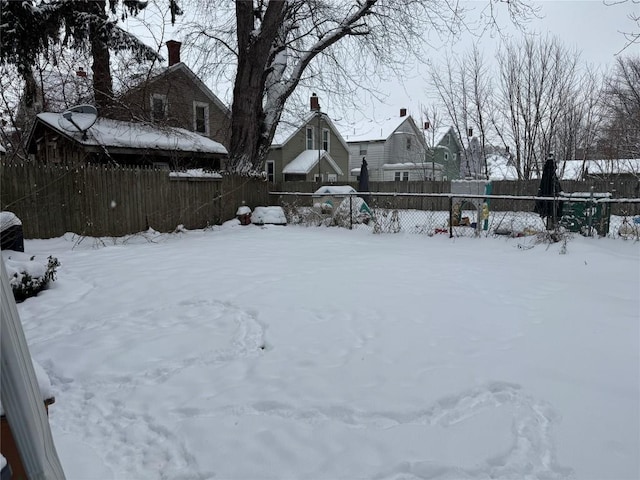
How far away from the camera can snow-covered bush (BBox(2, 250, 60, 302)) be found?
462 centimetres

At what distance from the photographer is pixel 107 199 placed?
9.46 m

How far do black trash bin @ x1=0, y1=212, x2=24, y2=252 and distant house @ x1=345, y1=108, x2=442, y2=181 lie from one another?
28.9 m

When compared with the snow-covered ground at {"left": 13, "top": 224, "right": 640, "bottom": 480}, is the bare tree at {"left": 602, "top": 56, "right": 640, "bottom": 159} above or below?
above

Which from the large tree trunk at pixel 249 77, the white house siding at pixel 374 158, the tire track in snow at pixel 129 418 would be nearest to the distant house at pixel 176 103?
the large tree trunk at pixel 249 77

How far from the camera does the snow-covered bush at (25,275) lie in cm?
462

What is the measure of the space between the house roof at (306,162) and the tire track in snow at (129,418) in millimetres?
24401

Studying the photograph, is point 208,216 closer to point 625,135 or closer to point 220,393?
point 220,393

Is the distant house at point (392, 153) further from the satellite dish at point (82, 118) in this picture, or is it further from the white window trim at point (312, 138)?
the satellite dish at point (82, 118)

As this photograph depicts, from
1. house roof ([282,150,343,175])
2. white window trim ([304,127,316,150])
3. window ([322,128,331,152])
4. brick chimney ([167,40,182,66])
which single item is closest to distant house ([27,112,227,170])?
brick chimney ([167,40,182,66])

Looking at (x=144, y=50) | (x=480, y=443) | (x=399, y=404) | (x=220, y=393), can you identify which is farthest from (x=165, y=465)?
(x=144, y=50)

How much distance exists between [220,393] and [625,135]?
20640 mm

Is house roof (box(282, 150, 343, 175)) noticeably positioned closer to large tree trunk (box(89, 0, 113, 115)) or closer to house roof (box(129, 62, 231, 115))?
house roof (box(129, 62, 231, 115))

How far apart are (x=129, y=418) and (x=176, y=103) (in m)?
16.4

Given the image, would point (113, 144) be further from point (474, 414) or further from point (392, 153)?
point (392, 153)
